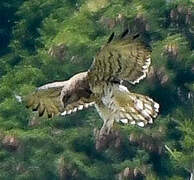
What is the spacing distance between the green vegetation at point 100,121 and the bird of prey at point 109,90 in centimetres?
685

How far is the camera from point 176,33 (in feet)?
49.1

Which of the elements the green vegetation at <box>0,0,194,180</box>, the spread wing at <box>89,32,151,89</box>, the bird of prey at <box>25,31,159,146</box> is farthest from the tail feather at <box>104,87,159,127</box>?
the green vegetation at <box>0,0,194,180</box>

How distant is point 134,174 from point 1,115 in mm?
2361

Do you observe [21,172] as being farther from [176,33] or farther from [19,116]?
[176,33]

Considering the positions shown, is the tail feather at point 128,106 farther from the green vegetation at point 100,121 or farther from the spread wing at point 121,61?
the green vegetation at point 100,121

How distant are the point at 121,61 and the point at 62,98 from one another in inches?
15.2

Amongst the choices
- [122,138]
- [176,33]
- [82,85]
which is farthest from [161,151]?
[82,85]

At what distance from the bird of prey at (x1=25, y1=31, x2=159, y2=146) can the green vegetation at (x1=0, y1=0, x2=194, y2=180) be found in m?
6.85

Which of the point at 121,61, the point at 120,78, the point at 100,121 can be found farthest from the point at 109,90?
the point at 100,121

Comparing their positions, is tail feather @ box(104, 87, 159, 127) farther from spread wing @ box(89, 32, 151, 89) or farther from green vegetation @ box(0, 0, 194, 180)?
green vegetation @ box(0, 0, 194, 180)

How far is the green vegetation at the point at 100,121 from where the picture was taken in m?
14.0

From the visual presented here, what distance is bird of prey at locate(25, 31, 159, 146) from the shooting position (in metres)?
6.37

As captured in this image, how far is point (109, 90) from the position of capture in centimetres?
659

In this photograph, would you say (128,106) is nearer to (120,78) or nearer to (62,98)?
(120,78)
